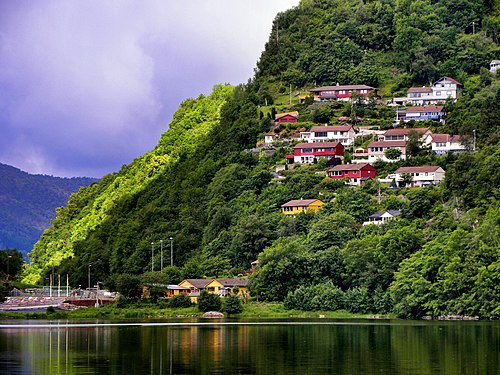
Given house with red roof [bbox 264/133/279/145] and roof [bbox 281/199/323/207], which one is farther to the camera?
house with red roof [bbox 264/133/279/145]

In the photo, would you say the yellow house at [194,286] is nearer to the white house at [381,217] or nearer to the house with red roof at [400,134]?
the white house at [381,217]

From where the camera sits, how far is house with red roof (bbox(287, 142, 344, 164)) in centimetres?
14312

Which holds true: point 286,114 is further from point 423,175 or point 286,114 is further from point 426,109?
point 423,175

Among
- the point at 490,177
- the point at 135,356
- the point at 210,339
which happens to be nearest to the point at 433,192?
the point at 490,177

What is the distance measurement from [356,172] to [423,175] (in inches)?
323

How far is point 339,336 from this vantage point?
242 ft

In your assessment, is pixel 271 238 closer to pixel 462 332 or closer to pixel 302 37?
pixel 462 332

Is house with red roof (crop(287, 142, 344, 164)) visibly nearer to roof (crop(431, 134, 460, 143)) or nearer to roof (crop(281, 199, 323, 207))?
roof (crop(431, 134, 460, 143))

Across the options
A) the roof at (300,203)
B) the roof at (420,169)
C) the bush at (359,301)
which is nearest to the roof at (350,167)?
the roof at (420,169)

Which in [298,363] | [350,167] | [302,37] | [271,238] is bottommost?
[298,363]

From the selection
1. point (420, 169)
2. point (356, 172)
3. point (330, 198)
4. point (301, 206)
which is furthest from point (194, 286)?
point (420, 169)

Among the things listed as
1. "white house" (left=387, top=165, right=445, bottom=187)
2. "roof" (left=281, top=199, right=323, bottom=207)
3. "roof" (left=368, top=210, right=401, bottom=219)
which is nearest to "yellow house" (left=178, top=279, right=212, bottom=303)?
"roof" (left=281, top=199, right=323, bottom=207)

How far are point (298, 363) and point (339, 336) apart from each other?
18.5 metres

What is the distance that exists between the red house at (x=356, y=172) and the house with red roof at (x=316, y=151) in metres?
5.92
